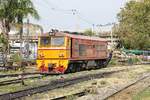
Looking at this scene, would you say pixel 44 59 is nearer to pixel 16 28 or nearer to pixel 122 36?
pixel 16 28

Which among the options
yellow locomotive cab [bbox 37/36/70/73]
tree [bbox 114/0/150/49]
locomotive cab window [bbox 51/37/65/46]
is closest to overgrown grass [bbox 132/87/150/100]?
yellow locomotive cab [bbox 37/36/70/73]

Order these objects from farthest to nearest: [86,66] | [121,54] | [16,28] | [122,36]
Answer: [122,36]
[121,54]
[16,28]
[86,66]

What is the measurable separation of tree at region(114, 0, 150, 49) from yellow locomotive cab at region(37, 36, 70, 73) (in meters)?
55.6

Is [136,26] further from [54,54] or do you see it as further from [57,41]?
[54,54]

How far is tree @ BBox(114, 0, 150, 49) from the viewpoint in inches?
3423

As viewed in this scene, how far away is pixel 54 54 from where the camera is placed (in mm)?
31484

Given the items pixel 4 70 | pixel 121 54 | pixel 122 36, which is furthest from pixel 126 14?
pixel 4 70

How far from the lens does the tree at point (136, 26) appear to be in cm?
8694

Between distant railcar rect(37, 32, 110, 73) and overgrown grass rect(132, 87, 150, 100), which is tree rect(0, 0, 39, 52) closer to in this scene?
distant railcar rect(37, 32, 110, 73)

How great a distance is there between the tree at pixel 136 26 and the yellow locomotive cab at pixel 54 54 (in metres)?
55.6

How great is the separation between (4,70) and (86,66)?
6.87m

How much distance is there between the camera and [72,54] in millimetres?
32250

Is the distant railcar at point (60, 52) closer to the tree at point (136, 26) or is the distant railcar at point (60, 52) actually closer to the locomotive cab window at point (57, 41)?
the locomotive cab window at point (57, 41)

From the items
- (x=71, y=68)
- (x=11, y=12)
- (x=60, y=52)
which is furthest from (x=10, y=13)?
(x=60, y=52)
